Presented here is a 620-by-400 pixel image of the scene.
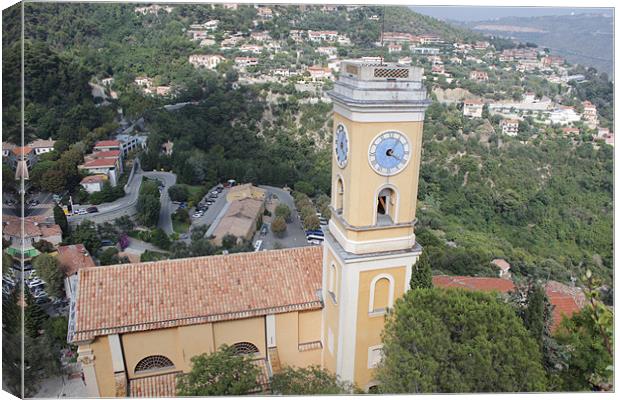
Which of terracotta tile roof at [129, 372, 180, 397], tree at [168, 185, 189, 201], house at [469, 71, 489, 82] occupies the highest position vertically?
house at [469, 71, 489, 82]

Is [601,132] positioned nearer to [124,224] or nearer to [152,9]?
[124,224]

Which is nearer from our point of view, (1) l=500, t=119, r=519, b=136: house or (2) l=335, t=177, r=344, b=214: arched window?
(2) l=335, t=177, r=344, b=214: arched window

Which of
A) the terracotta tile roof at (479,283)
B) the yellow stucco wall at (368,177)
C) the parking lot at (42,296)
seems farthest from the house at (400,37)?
the yellow stucco wall at (368,177)

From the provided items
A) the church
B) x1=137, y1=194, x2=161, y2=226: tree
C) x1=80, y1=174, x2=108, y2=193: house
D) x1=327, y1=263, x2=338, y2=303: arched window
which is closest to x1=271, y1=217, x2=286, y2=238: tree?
x1=137, y1=194, x2=161, y2=226: tree

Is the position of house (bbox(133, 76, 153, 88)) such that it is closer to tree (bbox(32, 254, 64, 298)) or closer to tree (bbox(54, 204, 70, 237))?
tree (bbox(54, 204, 70, 237))

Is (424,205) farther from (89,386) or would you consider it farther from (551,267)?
(89,386)
